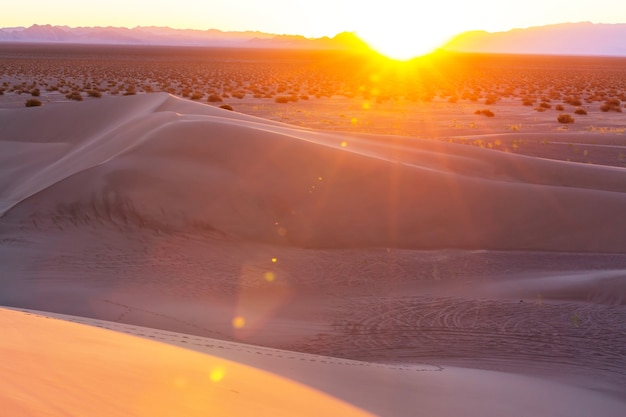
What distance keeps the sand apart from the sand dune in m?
0.05

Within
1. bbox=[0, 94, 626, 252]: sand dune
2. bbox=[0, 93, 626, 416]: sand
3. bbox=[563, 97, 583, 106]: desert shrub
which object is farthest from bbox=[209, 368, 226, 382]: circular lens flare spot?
bbox=[563, 97, 583, 106]: desert shrub

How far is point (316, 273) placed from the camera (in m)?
10.4

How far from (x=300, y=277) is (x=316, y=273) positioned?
12.9 inches

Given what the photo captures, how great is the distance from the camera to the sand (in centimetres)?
529

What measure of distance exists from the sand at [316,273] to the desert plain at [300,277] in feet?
0.13

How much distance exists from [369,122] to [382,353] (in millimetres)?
26665

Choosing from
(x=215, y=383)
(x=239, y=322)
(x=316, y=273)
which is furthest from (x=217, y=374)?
(x=316, y=273)

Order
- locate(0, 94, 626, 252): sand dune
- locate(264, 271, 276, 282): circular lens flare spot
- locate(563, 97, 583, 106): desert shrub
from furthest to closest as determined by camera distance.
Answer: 1. locate(563, 97, 583, 106): desert shrub
2. locate(0, 94, 626, 252): sand dune
3. locate(264, 271, 276, 282): circular lens flare spot

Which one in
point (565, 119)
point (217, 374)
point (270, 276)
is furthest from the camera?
point (565, 119)

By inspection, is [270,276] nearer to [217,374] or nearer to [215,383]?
[217,374]

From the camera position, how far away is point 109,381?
3826mm

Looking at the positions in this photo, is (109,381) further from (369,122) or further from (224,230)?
(369,122)

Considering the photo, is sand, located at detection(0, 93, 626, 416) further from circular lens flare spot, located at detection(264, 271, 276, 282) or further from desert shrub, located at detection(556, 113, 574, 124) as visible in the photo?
desert shrub, located at detection(556, 113, 574, 124)

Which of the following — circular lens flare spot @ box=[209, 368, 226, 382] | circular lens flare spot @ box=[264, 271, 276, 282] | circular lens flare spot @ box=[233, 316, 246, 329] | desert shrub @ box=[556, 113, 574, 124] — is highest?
circular lens flare spot @ box=[209, 368, 226, 382]
